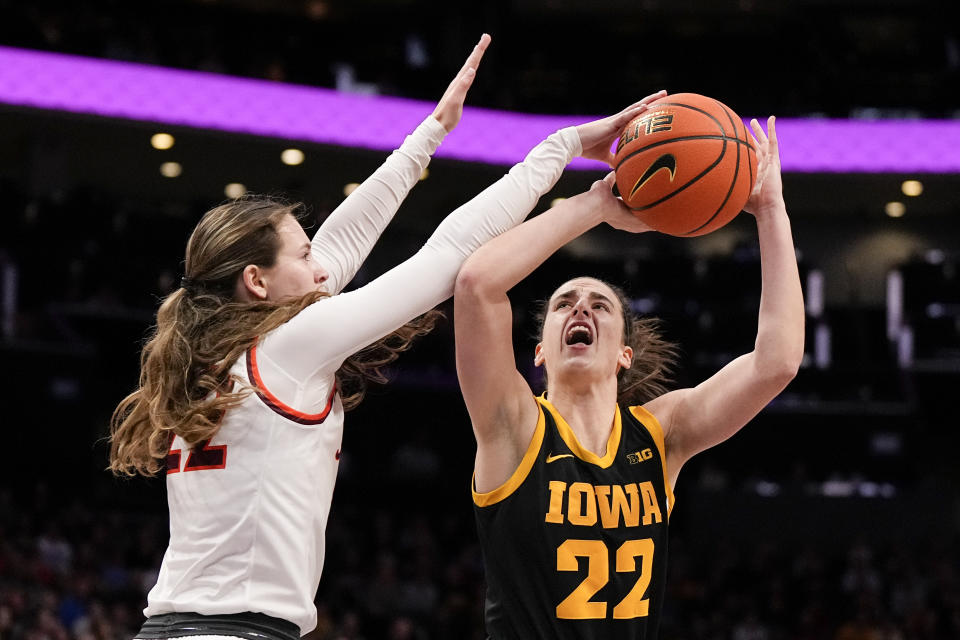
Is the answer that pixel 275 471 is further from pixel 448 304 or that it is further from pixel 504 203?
pixel 448 304

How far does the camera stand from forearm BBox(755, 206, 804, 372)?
333 cm

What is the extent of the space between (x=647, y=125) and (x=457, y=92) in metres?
0.53

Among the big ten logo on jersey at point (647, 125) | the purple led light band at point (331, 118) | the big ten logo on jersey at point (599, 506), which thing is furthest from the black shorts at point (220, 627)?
the purple led light band at point (331, 118)

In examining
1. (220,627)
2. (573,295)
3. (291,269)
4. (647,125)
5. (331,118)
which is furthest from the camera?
(331,118)

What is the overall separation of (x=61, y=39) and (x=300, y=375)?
1189 cm

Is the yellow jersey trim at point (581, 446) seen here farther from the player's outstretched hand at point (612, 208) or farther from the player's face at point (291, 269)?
the player's face at point (291, 269)

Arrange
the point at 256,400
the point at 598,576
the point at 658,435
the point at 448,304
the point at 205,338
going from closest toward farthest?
the point at 256,400 < the point at 205,338 < the point at 598,576 < the point at 658,435 < the point at 448,304

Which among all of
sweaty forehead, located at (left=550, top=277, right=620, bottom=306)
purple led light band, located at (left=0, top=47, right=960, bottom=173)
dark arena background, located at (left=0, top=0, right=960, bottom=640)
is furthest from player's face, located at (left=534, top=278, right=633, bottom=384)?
purple led light band, located at (left=0, top=47, right=960, bottom=173)

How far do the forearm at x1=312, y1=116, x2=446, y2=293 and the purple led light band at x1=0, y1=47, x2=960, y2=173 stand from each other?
10.9 meters

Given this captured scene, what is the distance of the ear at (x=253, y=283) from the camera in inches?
111

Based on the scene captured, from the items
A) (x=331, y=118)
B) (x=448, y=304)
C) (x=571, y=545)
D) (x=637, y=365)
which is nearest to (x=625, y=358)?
(x=637, y=365)

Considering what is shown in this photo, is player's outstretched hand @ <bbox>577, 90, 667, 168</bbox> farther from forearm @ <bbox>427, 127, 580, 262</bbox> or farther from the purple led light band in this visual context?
the purple led light band

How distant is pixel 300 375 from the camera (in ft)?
8.72

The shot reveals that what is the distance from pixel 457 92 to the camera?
3.30 meters
